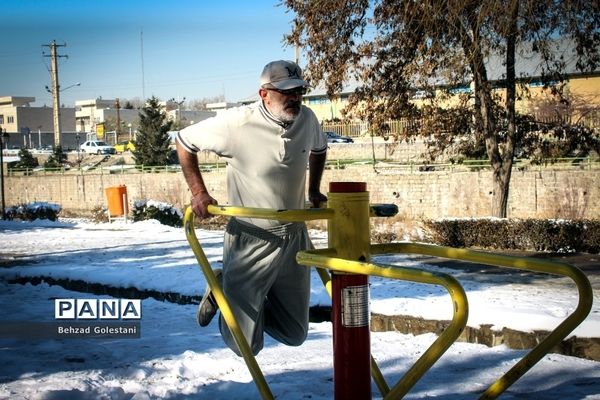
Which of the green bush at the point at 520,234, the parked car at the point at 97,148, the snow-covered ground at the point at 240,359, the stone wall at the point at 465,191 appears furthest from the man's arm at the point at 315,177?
the parked car at the point at 97,148

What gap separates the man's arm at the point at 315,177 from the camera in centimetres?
457

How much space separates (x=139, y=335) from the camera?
23.0 ft

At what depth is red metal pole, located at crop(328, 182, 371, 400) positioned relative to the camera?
328 cm

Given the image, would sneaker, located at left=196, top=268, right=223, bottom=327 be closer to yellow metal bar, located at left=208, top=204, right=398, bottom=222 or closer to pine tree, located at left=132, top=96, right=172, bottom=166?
yellow metal bar, located at left=208, top=204, right=398, bottom=222

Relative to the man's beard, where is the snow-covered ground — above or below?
below

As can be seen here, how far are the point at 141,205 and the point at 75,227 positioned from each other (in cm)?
189

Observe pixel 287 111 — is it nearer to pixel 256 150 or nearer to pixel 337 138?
pixel 256 150

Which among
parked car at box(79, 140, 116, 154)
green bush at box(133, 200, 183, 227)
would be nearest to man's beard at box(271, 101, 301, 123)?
green bush at box(133, 200, 183, 227)

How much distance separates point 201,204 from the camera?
4.09 metres

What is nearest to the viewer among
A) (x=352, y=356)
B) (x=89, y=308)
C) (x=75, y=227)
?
(x=352, y=356)

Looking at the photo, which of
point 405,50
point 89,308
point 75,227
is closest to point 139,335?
point 89,308

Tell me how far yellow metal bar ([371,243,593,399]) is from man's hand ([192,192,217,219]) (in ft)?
3.30

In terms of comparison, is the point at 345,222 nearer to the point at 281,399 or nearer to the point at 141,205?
the point at 281,399

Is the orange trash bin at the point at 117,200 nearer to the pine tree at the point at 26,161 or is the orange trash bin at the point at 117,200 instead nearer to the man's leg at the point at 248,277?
the man's leg at the point at 248,277
